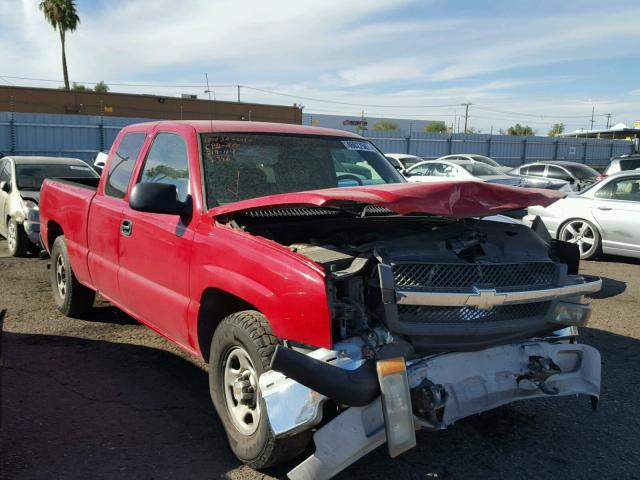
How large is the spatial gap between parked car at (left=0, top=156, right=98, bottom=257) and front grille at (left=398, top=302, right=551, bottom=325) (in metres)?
7.56

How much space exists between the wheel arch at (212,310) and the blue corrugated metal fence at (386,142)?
80.4 ft

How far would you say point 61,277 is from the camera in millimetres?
6102

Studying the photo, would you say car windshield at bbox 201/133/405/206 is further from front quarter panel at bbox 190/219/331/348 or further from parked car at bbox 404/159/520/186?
parked car at bbox 404/159/520/186

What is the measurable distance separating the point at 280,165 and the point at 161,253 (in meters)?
1.06

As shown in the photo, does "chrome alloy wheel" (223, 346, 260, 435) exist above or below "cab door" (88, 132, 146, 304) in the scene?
below

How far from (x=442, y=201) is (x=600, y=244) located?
760 cm

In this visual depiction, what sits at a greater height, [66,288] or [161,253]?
[161,253]

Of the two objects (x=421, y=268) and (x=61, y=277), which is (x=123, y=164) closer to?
(x=61, y=277)

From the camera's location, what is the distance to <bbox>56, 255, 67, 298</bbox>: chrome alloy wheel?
595cm

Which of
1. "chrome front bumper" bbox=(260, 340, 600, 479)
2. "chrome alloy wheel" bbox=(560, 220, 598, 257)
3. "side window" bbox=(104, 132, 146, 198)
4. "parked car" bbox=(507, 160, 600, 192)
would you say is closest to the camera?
"chrome front bumper" bbox=(260, 340, 600, 479)

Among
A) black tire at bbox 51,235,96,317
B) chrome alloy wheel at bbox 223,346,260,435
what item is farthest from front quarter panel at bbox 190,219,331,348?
black tire at bbox 51,235,96,317

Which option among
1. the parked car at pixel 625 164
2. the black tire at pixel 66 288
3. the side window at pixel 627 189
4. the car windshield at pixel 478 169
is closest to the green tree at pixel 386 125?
the car windshield at pixel 478 169

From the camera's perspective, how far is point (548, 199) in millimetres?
3434

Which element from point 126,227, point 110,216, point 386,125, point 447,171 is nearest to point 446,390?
point 126,227
